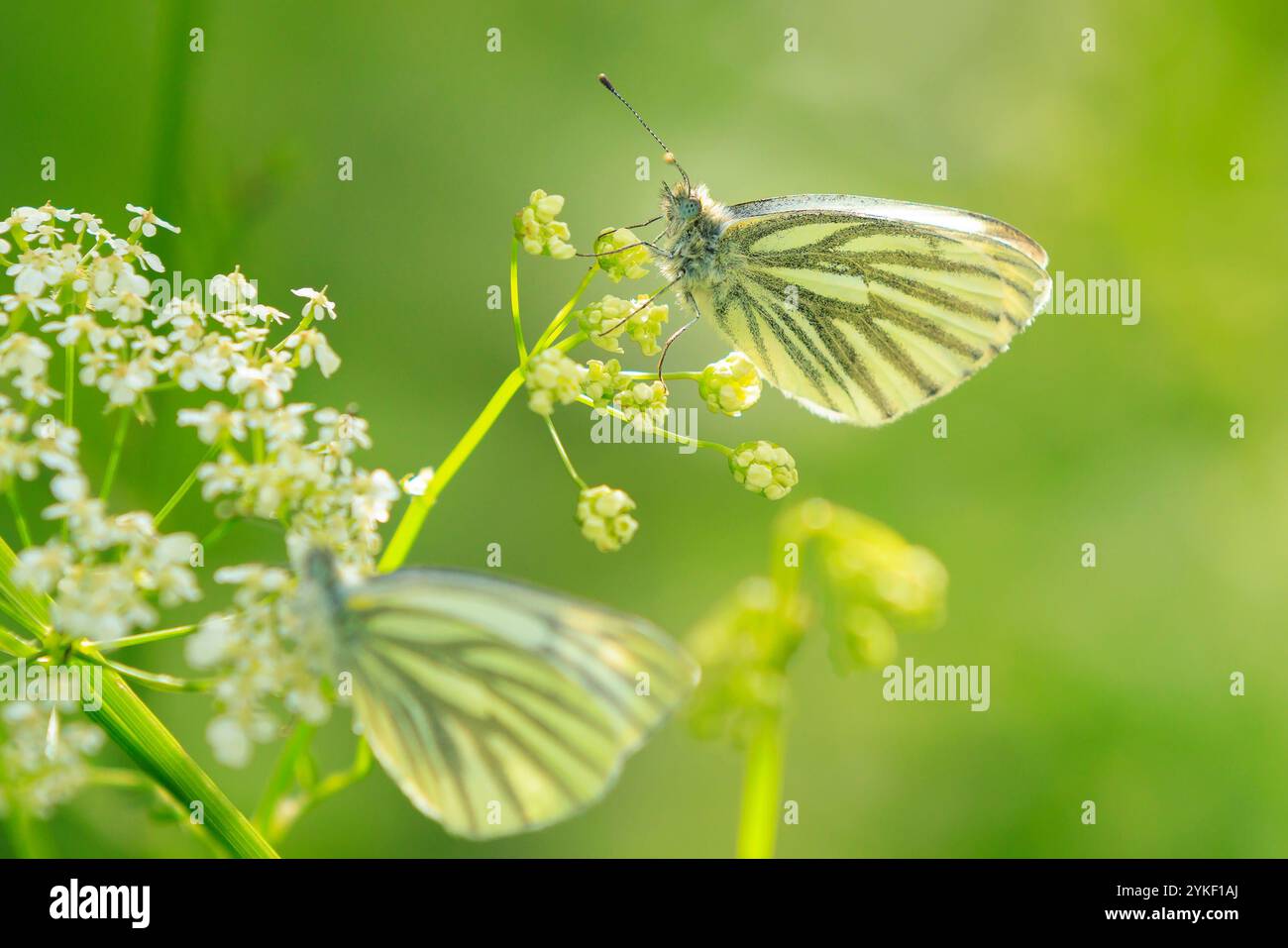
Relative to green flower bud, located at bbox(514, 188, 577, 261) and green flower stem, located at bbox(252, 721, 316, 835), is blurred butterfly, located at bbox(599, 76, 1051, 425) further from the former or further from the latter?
green flower stem, located at bbox(252, 721, 316, 835)

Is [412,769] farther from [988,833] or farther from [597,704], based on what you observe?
[988,833]

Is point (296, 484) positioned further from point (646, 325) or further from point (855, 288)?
point (855, 288)

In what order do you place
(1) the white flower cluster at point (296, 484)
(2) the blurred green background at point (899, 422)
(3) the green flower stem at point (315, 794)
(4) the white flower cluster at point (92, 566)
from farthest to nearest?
(2) the blurred green background at point (899, 422)
(3) the green flower stem at point (315, 794)
(1) the white flower cluster at point (296, 484)
(4) the white flower cluster at point (92, 566)

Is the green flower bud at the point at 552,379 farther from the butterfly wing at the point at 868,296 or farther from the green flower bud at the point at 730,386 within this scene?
the butterfly wing at the point at 868,296

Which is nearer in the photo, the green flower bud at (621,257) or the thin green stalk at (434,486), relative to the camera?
the thin green stalk at (434,486)

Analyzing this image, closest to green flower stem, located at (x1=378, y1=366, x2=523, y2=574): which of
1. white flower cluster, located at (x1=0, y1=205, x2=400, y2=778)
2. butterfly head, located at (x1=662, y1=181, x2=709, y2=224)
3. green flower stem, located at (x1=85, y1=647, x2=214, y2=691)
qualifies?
white flower cluster, located at (x1=0, y1=205, x2=400, y2=778)

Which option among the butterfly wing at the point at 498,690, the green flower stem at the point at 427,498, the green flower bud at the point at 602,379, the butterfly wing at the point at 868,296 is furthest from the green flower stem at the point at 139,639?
the butterfly wing at the point at 868,296
